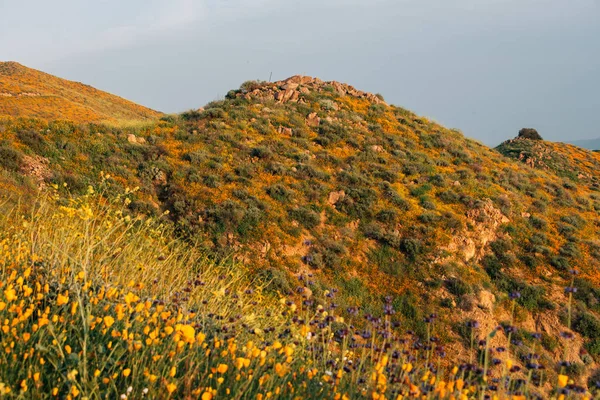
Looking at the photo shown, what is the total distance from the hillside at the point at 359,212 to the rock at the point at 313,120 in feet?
0.25

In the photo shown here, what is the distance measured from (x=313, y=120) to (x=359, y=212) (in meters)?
8.08

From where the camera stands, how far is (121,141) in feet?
51.6

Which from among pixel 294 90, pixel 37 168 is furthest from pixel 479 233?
pixel 37 168

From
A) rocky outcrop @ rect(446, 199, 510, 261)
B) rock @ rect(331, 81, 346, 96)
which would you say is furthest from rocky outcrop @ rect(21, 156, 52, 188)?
rock @ rect(331, 81, 346, 96)

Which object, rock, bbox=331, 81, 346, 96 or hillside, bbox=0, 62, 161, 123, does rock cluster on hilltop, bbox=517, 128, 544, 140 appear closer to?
rock, bbox=331, 81, 346, 96

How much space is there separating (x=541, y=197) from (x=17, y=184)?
19.8 m

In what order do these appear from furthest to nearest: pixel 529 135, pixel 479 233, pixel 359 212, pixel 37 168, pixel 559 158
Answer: pixel 529 135 → pixel 559 158 → pixel 359 212 → pixel 479 233 → pixel 37 168

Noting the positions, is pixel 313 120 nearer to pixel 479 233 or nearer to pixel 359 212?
pixel 359 212

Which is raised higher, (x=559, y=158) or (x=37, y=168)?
(x=559, y=158)

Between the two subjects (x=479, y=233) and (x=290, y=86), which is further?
(x=290, y=86)

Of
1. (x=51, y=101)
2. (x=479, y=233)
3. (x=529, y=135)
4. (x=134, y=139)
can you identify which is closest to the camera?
(x=479, y=233)

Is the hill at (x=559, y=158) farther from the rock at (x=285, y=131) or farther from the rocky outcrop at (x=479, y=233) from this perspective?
the rock at (x=285, y=131)

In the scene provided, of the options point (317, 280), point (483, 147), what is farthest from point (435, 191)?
point (483, 147)

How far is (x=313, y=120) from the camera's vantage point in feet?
68.3
